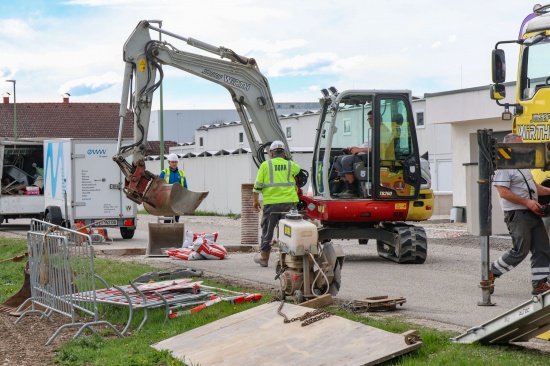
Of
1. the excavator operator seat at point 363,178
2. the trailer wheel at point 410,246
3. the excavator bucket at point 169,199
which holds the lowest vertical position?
the trailer wheel at point 410,246

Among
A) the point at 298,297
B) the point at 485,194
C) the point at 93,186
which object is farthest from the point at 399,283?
the point at 93,186

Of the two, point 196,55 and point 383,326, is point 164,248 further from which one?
point 383,326

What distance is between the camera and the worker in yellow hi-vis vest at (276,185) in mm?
16203

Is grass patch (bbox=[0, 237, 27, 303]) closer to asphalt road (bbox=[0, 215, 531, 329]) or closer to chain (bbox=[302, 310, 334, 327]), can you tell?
asphalt road (bbox=[0, 215, 531, 329])

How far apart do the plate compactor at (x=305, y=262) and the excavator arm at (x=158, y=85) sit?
16.2 feet

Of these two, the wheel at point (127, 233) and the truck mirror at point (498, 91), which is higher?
the truck mirror at point (498, 91)

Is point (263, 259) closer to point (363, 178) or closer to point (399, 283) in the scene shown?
point (363, 178)

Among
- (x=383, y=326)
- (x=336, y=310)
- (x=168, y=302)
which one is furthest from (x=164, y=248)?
(x=383, y=326)

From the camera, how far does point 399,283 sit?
14.0 m

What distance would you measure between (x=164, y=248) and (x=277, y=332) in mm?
11241

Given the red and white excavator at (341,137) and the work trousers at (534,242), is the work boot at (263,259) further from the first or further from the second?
the work trousers at (534,242)

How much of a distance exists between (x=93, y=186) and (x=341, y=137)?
9369 millimetres

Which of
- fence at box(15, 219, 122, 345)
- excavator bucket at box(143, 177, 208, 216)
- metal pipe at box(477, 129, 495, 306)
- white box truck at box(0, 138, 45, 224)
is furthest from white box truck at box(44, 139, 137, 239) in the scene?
metal pipe at box(477, 129, 495, 306)

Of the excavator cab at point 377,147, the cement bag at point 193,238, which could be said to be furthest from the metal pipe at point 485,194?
the cement bag at point 193,238
